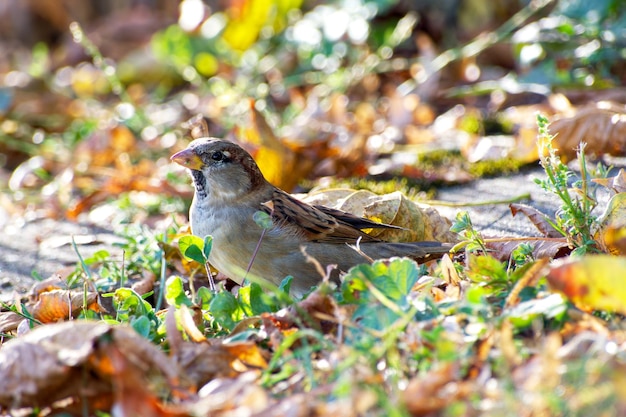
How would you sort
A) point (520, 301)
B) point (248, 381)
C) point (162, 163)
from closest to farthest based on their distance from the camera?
point (248, 381) < point (520, 301) < point (162, 163)

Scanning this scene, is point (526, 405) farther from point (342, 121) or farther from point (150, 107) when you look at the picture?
point (150, 107)

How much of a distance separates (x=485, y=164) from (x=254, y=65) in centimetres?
218

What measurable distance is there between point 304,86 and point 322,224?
3330 mm

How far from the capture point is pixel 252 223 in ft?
10.1

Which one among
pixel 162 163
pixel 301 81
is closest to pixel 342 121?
pixel 301 81

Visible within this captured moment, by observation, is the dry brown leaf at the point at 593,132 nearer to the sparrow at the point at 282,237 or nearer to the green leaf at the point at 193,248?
the sparrow at the point at 282,237

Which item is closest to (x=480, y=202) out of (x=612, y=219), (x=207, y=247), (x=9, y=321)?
(x=612, y=219)

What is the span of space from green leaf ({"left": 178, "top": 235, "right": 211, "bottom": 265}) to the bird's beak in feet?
2.52

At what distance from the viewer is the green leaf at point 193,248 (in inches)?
98.0

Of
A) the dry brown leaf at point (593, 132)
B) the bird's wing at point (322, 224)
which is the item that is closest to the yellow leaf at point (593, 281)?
the bird's wing at point (322, 224)

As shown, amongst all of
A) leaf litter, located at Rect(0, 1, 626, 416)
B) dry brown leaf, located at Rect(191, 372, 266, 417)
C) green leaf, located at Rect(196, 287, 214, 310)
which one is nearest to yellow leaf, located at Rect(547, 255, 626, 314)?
leaf litter, located at Rect(0, 1, 626, 416)

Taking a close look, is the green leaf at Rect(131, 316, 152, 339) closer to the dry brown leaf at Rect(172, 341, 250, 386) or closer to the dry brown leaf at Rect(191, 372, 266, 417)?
the dry brown leaf at Rect(172, 341, 250, 386)

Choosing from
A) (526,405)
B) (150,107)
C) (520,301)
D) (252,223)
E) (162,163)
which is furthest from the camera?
(150,107)

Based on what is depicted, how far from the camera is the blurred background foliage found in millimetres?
4594
